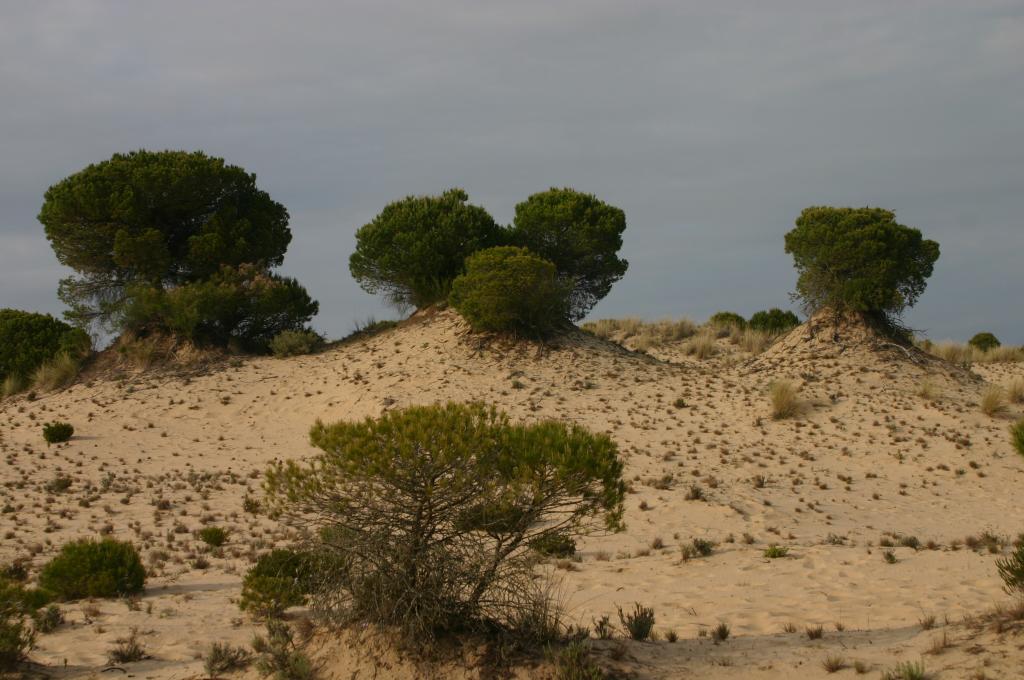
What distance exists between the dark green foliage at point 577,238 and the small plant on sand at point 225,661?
77.8 ft

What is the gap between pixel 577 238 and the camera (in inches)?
1261

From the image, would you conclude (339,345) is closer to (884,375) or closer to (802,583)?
(884,375)

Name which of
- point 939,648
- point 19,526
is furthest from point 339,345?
point 939,648

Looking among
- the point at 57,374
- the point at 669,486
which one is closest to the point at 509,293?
the point at 669,486

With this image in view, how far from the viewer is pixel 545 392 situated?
25828mm

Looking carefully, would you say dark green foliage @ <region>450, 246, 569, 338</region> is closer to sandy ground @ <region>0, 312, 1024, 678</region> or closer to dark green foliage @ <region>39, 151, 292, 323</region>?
sandy ground @ <region>0, 312, 1024, 678</region>

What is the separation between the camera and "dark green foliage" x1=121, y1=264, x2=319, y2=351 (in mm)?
30000

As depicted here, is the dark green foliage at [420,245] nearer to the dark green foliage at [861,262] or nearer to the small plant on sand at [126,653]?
the dark green foliage at [861,262]

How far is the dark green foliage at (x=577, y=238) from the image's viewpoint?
32.1 metres

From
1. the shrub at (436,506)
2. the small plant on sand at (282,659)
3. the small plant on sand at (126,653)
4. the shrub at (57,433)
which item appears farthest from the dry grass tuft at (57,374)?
Result: the shrub at (436,506)

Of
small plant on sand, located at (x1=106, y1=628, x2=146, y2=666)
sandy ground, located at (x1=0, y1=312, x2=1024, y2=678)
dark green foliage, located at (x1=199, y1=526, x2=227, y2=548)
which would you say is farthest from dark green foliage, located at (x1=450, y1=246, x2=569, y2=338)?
small plant on sand, located at (x1=106, y1=628, x2=146, y2=666)

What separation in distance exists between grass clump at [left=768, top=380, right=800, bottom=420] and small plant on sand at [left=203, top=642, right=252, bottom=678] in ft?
60.5

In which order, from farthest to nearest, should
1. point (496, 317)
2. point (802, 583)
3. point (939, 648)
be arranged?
point (496, 317) < point (802, 583) < point (939, 648)

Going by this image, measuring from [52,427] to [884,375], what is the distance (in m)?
23.8
